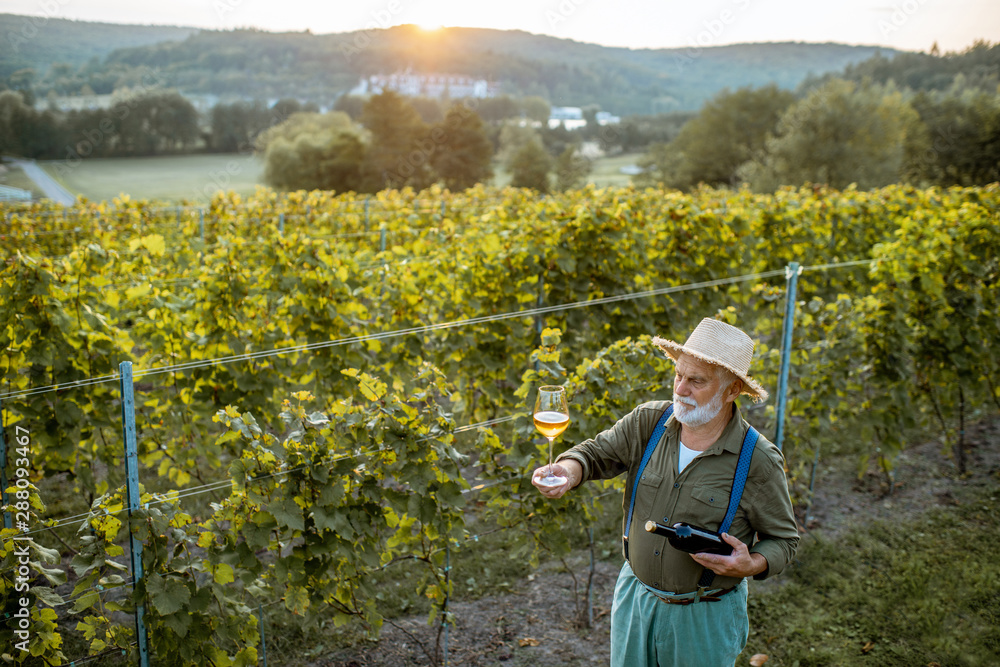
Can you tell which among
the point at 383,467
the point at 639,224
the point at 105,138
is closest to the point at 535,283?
the point at 639,224

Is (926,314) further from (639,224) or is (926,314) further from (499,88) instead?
(499,88)

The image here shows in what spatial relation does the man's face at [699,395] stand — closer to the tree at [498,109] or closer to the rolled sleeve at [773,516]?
the rolled sleeve at [773,516]

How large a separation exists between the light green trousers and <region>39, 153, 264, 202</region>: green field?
52000 millimetres

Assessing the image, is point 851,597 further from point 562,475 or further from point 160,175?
point 160,175

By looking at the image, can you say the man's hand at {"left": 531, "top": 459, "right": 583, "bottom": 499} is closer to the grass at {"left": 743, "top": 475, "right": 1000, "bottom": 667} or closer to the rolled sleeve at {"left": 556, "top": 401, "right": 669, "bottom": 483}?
the rolled sleeve at {"left": 556, "top": 401, "right": 669, "bottom": 483}

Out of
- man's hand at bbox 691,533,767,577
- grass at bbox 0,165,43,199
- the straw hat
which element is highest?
the straw hat

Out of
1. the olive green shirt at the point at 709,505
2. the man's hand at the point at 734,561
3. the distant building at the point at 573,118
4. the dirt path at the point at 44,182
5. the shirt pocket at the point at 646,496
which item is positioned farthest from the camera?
the distant building at the point at 573,118

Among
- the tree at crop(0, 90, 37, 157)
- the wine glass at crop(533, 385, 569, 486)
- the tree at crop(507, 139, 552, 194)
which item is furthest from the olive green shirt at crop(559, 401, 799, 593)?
the tree at crop(0, 90, 37, 157)

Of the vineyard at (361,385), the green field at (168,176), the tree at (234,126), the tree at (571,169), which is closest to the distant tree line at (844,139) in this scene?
the tree at (571,169)

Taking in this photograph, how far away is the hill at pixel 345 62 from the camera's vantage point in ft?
236

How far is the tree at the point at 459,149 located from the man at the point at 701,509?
44591mm

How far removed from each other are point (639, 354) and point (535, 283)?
6.18 ft

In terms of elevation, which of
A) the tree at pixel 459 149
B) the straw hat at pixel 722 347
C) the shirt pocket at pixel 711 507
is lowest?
the shirt pocket at pixel 711 507

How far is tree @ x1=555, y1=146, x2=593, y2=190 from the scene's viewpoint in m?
51.7
